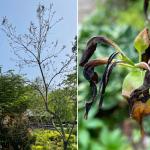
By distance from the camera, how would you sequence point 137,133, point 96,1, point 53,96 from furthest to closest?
point 96,1 → point 137,133 → point 53,96

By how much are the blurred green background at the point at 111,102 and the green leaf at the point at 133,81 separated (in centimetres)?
134

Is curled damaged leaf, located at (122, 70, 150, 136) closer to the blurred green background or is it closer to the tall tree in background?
the tall tree in background

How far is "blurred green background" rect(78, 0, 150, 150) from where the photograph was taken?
2.10 m

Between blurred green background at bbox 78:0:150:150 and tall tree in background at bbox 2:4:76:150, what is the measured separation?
2.03ft

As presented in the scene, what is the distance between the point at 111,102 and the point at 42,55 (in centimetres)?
115

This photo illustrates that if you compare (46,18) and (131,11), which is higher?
(131,11)

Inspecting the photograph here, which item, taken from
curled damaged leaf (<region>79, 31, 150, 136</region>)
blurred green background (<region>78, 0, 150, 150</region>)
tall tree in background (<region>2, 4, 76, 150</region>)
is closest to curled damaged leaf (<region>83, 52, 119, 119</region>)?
curled damaged leaf (<region>79, 31, 150, 136</region>)

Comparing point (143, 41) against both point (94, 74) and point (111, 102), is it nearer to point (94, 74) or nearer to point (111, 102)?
point (94, 74)

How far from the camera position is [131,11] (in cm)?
287

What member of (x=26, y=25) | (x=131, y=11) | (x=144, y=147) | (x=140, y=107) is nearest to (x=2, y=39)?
(x=26, y=25)

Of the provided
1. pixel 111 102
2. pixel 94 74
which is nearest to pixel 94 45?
pixel 94 74

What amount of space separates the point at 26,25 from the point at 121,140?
889mm

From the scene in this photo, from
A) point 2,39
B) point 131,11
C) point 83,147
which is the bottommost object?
point 83,147

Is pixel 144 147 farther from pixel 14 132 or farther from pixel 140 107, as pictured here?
pixel 140 107
